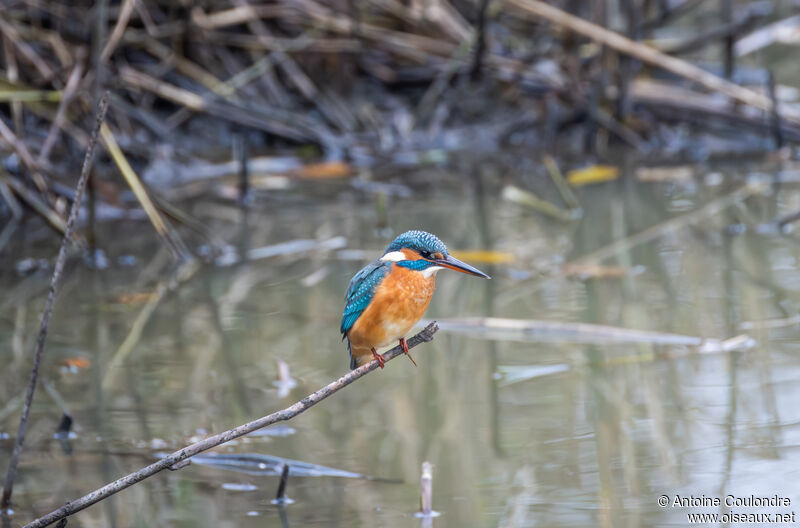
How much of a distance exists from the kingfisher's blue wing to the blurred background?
1.93 ft

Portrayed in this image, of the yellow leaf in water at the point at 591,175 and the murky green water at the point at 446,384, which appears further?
the yellow leaf in water at the point at 591,175

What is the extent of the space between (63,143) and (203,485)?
3.92 metres

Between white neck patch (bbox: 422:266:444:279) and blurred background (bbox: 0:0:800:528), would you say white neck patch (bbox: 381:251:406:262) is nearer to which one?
white neck patch (bbox: 422:266:444:279)

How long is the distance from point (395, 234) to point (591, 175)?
1.60 meters

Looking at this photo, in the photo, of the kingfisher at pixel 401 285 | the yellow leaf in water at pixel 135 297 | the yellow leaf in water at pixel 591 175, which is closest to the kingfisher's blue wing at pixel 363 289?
the kingfisher at pixel 401 285

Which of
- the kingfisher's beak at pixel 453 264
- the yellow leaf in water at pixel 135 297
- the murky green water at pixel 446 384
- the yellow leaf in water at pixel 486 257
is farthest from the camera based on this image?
the yellow leaf in water at pixel 486 257

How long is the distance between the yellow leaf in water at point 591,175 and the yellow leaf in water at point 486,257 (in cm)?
152

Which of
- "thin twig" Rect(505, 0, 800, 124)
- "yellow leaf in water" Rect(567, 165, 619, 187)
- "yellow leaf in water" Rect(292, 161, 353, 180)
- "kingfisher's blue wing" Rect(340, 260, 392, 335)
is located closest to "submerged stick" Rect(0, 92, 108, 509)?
"kingfisher's blue wing" Rect(340, 260, 392, 335)

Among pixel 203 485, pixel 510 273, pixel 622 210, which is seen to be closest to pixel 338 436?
pixel 203 485

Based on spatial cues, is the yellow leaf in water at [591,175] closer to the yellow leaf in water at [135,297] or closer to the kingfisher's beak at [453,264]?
the yellow leaf in water at [135,297]

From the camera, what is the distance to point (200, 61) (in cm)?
705

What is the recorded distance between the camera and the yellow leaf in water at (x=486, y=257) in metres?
4.84

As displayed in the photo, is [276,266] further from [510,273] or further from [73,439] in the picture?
[73,439]

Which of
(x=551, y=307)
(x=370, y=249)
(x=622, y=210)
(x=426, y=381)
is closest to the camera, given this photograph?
(x=426, y=381)
